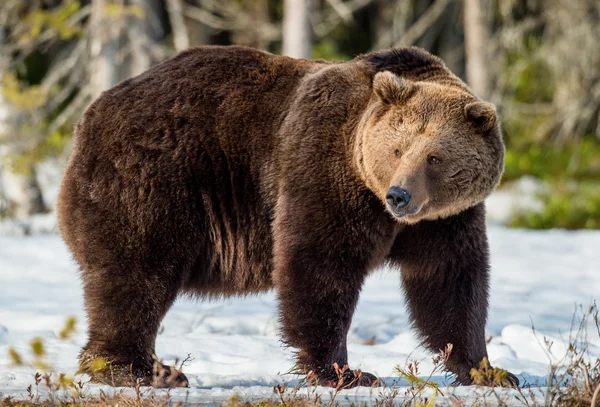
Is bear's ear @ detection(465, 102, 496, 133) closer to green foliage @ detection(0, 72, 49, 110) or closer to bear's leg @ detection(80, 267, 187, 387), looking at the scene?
bear's leg @ detection(80, 267, 187, 387)

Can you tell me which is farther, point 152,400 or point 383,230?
point 383,230

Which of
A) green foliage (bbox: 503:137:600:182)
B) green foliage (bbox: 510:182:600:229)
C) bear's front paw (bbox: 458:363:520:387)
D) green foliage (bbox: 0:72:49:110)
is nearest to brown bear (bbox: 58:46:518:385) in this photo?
bear's front paw (bbox: 458:363:520:387)

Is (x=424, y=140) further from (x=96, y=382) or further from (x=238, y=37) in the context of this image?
(x=238, y=37)

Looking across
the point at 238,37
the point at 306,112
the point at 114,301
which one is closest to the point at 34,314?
the point at 114,301

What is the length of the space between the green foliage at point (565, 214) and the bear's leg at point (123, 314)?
10.5 meters

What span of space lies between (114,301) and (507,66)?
14909 millimetres

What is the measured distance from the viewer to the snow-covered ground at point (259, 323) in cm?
539

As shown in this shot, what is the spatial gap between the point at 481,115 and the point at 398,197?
2.37 ft

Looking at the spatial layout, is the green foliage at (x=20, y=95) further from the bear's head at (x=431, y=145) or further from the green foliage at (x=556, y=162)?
the green foliage at (x=556, y=162)

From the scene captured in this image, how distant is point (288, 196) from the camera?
5.03 meters

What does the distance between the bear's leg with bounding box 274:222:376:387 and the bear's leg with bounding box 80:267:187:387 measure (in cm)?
69

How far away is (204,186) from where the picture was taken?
206 inches

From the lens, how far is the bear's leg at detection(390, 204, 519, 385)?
5.08 metres

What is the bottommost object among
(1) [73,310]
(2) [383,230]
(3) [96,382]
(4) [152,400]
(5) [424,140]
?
(1) [73,310]
